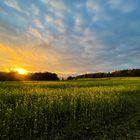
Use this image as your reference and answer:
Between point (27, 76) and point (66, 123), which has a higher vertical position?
point (27, 76)

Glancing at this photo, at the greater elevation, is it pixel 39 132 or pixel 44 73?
pixel 44 73

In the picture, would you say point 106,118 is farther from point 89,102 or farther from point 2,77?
point 2,77

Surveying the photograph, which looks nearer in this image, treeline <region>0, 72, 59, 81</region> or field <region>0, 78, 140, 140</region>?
field <region>0, 78, 140, 140</region>

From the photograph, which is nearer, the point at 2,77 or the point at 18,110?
the point at 18,110

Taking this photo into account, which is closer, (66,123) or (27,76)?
(66,123)

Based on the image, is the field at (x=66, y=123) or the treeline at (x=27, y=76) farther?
the treeline at (x=27, y=76)

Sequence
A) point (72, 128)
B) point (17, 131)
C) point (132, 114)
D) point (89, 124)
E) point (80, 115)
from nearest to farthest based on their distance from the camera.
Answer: point (17, 131)
point (72, 128)
point (89, 124)
point (80, 115)
point (132, 114)

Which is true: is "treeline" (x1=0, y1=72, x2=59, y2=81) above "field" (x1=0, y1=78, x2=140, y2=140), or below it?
above

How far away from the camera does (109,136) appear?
1010 centimetres

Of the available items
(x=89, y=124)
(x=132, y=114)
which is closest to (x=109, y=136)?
(x=89, y=124)

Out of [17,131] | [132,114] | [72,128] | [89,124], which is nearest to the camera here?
[17,131]

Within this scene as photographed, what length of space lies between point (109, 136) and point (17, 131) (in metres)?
3.52

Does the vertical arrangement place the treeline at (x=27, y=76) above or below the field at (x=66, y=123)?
above

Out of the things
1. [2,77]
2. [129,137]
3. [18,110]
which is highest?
[2,77]
